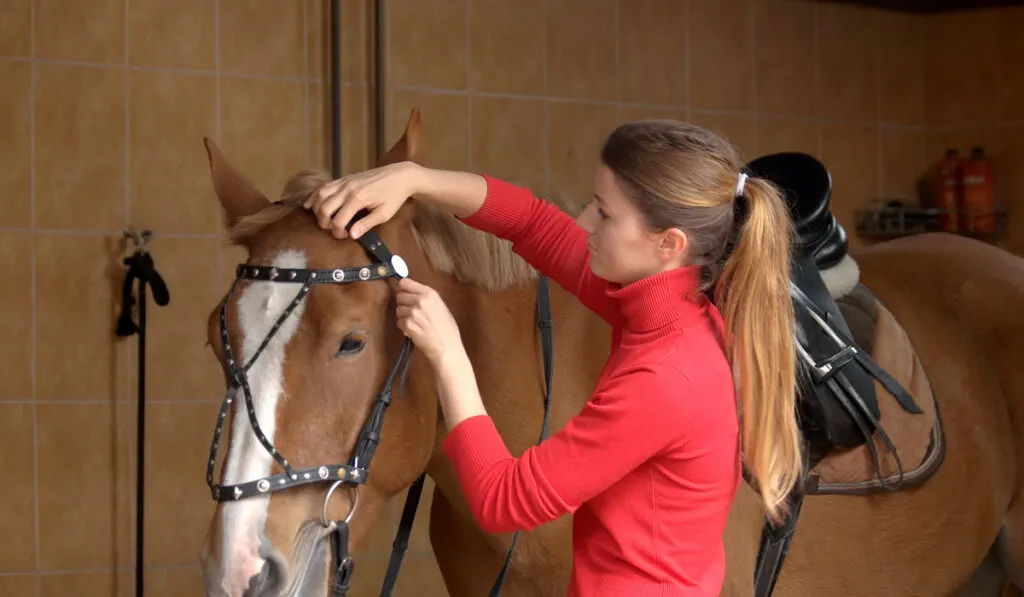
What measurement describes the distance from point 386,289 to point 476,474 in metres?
0.37

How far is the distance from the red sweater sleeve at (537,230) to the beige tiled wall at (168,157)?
5.82ft

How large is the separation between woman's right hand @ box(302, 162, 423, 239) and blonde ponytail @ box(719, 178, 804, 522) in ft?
1.63

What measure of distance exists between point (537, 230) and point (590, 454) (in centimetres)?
51

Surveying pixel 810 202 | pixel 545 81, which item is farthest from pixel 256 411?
pixel 545 81

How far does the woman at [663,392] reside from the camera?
1067 mm

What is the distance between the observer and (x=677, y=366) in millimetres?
1077

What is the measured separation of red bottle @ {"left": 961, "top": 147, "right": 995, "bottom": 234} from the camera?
3977 mm

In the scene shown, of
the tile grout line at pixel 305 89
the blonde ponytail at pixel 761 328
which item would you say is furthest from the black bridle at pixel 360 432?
the tile grout line at pixel 305 89

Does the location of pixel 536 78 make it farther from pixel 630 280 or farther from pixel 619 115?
pixel 630 280

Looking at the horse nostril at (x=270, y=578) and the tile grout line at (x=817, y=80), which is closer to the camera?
the horse nostril at (x=270, y=578)

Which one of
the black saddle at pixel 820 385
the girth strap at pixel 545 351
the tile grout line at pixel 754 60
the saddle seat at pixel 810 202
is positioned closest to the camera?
the girth strap at pixel 545 351

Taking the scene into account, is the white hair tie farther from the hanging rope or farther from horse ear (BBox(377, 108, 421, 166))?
the hanging rope

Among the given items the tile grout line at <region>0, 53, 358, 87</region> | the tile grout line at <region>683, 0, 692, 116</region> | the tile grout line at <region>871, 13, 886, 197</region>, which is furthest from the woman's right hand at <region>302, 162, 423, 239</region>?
the tile grout line at <region>871, 13, 886, 197</region>

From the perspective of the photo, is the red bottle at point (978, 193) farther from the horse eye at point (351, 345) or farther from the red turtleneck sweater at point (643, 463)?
the horse eye at point (351, 345)
